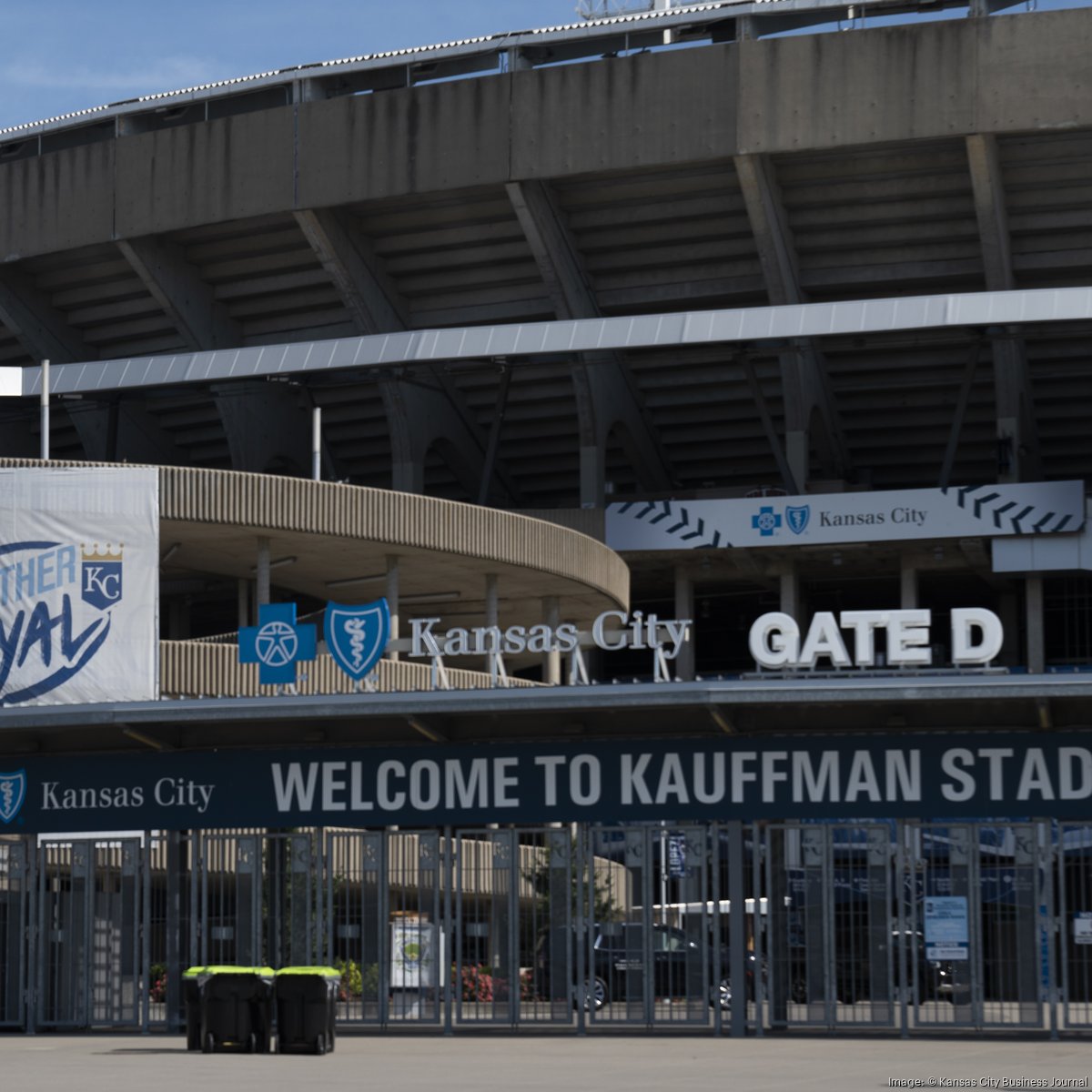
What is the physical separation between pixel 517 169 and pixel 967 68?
10981mm

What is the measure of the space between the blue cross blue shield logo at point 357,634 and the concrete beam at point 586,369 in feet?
78.4

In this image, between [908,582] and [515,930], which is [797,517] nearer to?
[908,582]

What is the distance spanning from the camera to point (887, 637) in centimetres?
2541

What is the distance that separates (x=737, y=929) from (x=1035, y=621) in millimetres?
34007

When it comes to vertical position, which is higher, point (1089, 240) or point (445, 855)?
point (1089, 240)

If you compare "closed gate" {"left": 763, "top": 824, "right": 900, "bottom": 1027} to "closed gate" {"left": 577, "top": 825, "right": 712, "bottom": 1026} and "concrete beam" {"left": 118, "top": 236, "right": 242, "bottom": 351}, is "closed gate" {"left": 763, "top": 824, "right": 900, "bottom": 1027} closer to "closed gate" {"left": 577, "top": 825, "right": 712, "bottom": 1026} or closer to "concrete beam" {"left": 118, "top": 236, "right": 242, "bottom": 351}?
"closed gate" {"left": 577, "top": 825, "right": 712, "bottom": 1026}

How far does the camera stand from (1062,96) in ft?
158

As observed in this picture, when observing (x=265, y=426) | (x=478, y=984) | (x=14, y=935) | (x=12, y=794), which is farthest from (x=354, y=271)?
(x=478, y=984)

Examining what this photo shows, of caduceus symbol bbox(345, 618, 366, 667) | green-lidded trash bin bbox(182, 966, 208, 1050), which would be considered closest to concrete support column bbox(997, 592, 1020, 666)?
caduceus symbol bbox(345, 618, 366, 667)

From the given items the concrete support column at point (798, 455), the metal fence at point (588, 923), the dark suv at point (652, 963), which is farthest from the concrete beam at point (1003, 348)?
the dark suv at point (652, 963)

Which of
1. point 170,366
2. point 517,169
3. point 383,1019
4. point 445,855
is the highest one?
point 517,169

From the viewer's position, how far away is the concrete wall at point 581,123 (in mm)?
48625

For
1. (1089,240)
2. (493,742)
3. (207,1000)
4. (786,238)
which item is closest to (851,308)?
(786,238)

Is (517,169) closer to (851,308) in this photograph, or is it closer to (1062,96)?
(851,308)
